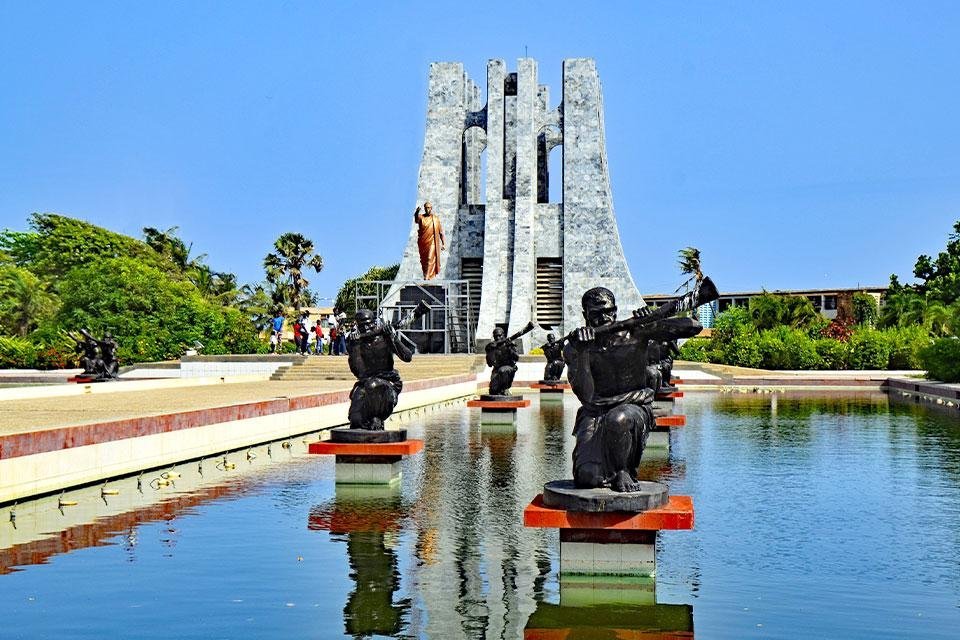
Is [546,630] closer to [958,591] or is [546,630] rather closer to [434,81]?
[958,591]

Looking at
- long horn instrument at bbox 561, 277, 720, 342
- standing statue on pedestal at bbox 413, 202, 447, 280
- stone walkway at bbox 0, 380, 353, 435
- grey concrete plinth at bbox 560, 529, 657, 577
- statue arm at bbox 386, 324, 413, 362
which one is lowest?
grey concrete plinth at bbox 560, 529, 657, 577

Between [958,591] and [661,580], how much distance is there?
168cm

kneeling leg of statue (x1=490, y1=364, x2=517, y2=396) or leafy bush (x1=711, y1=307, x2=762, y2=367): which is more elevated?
leafy bush (x1=711, y1=307, x2=762, y2=367)

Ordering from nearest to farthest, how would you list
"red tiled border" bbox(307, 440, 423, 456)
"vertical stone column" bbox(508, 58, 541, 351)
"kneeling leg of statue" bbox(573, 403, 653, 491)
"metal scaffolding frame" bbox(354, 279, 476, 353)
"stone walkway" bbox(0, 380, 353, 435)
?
1. "kneeling leg of statue" bbox(573, 403, 653, 491)
2. "red tiled border" bbox(307, 440, 423, 456)
3. "stone walkway" bbox(0, 380, 353, 435)
4. "metal scaffolding frame" bbox(354, 279, 476, 353)
5. "vertical stone column" bbox(508, 58, 541, 351)

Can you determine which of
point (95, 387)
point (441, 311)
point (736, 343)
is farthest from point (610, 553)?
point (441, 311)

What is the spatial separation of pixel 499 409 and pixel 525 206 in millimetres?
27204

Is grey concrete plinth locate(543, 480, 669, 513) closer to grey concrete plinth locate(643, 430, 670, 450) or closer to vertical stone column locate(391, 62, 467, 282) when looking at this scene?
grey concrete plinth locate(643, 430, 670, 450)

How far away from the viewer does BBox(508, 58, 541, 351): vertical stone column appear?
144 ft

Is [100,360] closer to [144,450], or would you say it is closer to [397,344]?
[144,450]

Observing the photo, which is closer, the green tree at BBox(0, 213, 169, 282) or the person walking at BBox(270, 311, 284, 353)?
the person walking at BBox(270, 311, 284, 353)

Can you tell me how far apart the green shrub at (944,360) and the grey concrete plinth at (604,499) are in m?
24.5

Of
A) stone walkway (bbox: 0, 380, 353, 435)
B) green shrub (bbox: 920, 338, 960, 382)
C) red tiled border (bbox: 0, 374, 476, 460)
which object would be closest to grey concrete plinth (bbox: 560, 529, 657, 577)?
red tiled border (bbox: 0, 374, 476, 460)

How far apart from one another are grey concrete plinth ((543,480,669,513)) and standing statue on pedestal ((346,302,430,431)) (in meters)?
4.12

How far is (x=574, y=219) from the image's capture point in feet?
148
